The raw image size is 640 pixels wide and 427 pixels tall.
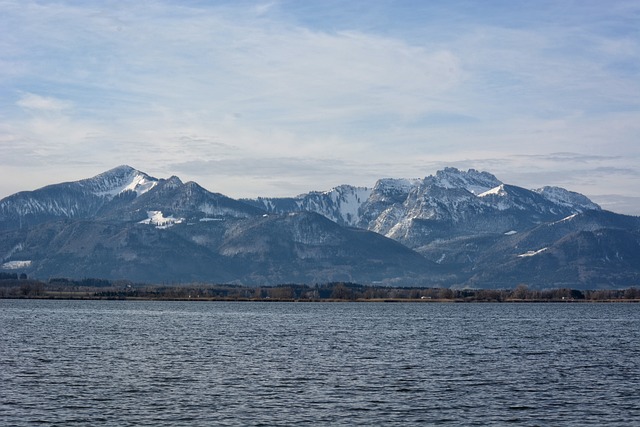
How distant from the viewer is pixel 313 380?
90.1 meters

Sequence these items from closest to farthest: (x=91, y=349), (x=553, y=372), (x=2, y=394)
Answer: (x=2, y=394), (x=553, y=372), (x=91, y=349)

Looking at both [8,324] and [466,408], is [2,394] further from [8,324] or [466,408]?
[8,324]

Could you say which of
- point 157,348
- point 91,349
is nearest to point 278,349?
point 157,348

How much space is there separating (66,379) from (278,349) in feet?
133

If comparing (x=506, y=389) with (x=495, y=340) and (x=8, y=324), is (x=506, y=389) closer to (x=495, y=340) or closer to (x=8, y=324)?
(x=495, y=340)

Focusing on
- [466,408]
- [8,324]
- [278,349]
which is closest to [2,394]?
[466,408]

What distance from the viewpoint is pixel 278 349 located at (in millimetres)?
125312

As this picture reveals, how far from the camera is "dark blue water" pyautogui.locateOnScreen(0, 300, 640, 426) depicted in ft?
234

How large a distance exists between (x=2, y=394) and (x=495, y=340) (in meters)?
86.2

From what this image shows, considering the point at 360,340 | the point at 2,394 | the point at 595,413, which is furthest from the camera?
the point at 360,340

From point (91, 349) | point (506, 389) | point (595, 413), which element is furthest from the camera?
point (91, 349)

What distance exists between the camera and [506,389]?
85.7 metres

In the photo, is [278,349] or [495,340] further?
[495,340]

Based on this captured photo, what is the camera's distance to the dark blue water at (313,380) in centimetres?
7131
